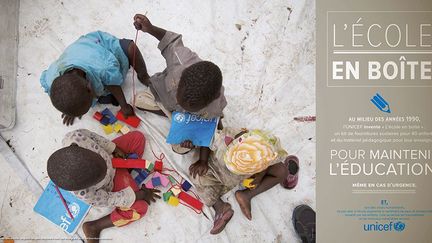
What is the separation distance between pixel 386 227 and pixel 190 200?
848 millimetres

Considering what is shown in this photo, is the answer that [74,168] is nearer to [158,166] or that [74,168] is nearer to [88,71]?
[88,71]

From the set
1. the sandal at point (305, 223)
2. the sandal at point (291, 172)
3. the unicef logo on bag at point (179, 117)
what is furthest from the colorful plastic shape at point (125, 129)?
the sandal at point (305, 223)

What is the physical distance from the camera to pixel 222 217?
68.5 inches

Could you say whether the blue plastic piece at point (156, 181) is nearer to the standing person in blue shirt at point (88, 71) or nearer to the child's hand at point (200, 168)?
the child's hand at point (200, 168)

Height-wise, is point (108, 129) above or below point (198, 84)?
below

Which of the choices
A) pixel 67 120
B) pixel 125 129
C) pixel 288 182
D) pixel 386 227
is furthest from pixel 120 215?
pixel 386 227

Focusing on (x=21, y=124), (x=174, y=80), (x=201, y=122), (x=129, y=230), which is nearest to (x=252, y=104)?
(x=201, y=122)

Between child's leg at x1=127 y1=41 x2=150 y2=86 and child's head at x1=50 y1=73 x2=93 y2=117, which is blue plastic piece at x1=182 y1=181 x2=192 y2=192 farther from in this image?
child's head at x1=50 y1=73 x2=93 y2=117

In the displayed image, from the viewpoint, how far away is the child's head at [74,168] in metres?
1.38

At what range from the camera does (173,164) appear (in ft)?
5.98

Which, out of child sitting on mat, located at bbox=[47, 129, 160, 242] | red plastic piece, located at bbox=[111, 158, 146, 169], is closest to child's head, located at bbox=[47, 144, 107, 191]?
child sitting on mat, located at bbox=[47, 129, 160, 242]

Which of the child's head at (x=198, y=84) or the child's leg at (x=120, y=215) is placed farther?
the child's leg at (x=120, y=215)

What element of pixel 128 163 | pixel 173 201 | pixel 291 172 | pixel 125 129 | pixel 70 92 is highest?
pixel 70 92

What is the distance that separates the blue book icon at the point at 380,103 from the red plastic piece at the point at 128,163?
1005mm
